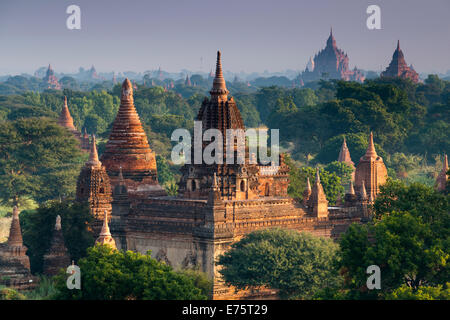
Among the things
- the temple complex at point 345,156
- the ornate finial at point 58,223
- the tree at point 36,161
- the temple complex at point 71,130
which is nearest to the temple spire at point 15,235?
the ornate finial at point 58,223

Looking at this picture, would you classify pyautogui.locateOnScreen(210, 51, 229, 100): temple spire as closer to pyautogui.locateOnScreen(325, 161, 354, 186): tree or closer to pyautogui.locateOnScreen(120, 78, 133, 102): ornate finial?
pyautogui.locateOnScreen(120, 78, 133, 102): ornate finial

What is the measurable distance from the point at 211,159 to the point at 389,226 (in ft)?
42.4

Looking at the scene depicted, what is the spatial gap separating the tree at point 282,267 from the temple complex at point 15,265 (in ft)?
28.4

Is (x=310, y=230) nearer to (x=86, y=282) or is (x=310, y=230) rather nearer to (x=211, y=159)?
(x=211, y=159)

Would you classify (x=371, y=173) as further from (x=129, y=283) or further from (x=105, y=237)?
(x=129, y=283)

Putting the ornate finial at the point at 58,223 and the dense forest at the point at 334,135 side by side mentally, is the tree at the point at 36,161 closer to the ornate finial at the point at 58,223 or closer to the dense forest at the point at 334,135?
the dense forest at the point at 334,135

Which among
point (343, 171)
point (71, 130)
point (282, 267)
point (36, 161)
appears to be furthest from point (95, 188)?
point (71, 130)

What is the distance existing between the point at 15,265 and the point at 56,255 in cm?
185

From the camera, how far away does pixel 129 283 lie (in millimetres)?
48531

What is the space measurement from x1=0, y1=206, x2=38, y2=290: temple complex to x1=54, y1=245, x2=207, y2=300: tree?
7261 millimetres

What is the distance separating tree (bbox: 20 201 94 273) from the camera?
60.0 metres

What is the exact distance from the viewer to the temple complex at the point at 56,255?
192 feet

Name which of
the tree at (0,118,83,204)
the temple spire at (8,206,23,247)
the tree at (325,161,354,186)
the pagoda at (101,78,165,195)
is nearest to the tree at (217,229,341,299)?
the temple spire at (8,206,23,247)

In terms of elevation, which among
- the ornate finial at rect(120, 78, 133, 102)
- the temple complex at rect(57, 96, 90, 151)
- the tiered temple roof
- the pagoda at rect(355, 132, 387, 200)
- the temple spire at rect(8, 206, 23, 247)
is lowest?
the temple spire at rect(8, 206, 23, 247)
